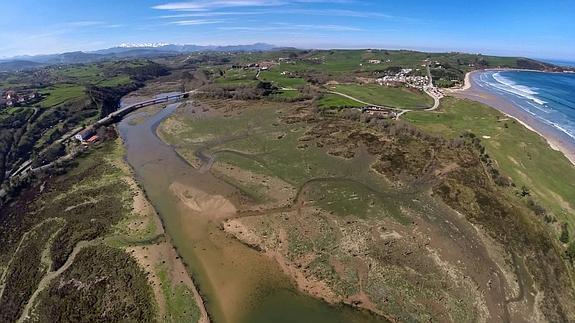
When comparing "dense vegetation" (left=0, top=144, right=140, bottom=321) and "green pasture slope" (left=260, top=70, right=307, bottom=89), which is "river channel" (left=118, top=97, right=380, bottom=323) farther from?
"green pasture slope" (left=260, top=70, right=307, bottom=89)

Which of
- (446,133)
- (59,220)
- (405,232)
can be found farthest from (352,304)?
(446,133)

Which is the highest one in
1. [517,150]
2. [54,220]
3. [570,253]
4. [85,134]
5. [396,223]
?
[85,134]

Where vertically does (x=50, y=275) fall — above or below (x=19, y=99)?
below

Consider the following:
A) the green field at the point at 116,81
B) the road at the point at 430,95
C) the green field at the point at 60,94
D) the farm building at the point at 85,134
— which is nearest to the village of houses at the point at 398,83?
the road at the point at 430,95

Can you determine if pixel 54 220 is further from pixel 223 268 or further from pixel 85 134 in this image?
pixel 85 134

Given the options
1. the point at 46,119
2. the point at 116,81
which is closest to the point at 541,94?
the point at 46,119

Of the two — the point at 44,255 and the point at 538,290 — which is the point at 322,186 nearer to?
the point at 538,290
